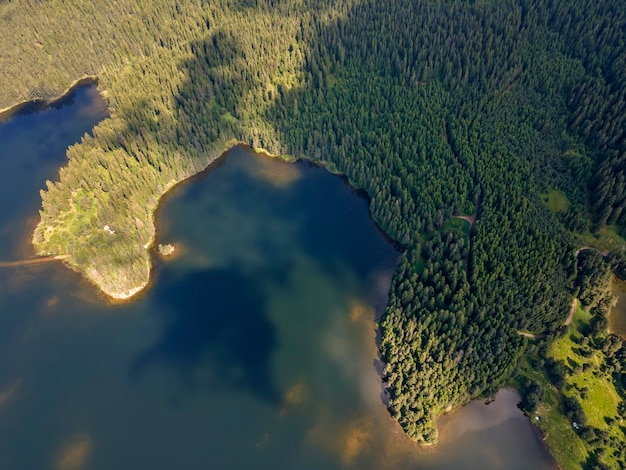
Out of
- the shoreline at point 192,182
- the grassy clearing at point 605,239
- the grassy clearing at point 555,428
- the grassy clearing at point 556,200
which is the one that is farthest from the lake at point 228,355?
the grassy clearing at point 605,239

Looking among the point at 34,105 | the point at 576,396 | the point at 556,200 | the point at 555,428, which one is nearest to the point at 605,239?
the point at 556,200

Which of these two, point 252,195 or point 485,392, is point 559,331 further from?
point 252,195

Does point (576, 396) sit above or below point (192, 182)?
below

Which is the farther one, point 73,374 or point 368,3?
point 368,3

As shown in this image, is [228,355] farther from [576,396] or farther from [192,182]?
[576,396]

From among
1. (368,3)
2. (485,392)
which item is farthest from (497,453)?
(368,3)

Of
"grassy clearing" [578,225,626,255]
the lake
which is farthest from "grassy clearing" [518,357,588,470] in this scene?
"grassy clearing" [578,225,626,255]
